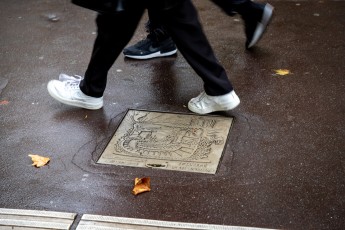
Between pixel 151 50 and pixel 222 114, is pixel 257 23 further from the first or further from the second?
pixel 222 114

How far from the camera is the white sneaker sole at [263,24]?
178 inches

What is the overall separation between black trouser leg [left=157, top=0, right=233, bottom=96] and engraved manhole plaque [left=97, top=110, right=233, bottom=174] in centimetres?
Answer: 26

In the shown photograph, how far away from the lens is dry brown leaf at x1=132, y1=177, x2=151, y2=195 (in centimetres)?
326


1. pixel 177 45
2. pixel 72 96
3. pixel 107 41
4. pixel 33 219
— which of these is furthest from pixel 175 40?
pixel 33 219

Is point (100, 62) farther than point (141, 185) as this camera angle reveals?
Yes

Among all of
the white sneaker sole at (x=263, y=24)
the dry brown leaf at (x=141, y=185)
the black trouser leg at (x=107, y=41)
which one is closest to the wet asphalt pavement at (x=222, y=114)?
the dry brown leaf at (x=141, y=185)

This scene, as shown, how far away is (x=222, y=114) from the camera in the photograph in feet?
13.0

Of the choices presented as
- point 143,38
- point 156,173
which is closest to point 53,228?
point 156,173

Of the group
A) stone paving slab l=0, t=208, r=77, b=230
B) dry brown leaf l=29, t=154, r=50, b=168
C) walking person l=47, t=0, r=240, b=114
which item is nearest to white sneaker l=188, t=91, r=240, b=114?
walking person l=47, t=0, r=240, b=114

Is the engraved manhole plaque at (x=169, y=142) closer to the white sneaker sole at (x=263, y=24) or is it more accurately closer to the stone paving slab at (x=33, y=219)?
the stone paving slab at (x=33, y=219)

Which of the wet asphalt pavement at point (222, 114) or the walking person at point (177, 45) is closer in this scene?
the wet asphalt pavement at point (222, 114)

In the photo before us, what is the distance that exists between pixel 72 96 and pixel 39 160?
2.16 ft

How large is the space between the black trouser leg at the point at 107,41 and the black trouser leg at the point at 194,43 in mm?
195

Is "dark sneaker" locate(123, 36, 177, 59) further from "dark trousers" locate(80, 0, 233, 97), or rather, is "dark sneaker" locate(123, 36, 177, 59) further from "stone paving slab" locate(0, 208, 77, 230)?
"stone paving slab" locate(0, 208, 77, 230)
